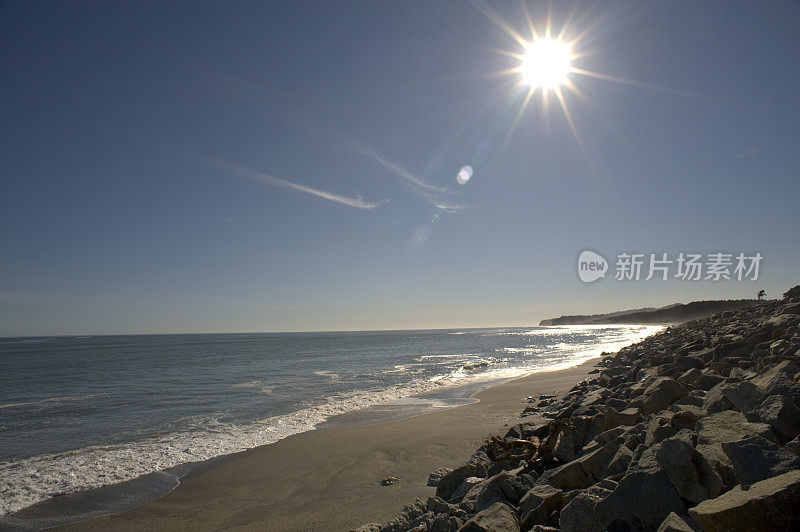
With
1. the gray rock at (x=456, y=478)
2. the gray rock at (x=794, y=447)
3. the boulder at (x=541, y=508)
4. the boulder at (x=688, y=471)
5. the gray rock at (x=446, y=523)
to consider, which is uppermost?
the gray rock at (x=794, y=447)

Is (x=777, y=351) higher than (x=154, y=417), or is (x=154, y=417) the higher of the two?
(x=777, y=351)

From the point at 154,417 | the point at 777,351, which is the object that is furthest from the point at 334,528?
the point at 154,417

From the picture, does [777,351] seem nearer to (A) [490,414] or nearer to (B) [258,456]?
(A) [490,414]

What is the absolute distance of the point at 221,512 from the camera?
5.98 m

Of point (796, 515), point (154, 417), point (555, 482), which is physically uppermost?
point (796, 515)

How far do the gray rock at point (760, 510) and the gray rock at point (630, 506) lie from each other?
16.6 inches

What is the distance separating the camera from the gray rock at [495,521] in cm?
311

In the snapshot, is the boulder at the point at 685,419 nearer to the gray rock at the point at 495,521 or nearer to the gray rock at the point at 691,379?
the gray rock at the point at 495,521

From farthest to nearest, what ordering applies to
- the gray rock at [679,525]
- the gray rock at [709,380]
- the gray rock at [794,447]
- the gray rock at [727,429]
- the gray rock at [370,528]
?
the gray rock at [709,380] → the gray rock at [370,528] → the gray rock at [727,429] → the gray rock at [794,447] → the gray rock at [679,525]

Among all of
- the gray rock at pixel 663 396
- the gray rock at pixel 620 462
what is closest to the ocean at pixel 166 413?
the gray rock at pixel 663 396

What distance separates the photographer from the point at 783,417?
10.3 feet

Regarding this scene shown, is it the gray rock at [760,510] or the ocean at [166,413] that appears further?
the ocean at [166,413]

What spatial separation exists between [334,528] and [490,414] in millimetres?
6979

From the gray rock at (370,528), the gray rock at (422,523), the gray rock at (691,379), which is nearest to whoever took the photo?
the gray rock at (422,523)
